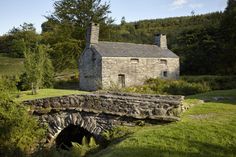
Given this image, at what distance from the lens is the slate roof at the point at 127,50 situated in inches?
1188

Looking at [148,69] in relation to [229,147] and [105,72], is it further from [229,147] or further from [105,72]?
[229,147]

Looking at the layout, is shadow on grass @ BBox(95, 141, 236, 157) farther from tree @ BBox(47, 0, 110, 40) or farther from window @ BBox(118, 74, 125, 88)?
tree @ BBox(47, 0, 110, 40)

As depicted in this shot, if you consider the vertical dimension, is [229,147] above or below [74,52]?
below

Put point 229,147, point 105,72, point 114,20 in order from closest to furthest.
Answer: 1. point 229,147
2. point 105,72
3. point 114,20

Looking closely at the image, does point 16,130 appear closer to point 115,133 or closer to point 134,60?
point 115,133

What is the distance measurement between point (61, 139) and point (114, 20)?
98.4 feet

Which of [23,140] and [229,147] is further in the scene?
[23,140]

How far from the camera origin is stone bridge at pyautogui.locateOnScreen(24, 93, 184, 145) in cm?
1198

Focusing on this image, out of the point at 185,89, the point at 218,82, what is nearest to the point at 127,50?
the point at 185,89

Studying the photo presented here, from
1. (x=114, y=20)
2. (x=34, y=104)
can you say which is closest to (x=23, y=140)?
(x=34, y=104)

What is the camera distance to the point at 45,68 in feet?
103

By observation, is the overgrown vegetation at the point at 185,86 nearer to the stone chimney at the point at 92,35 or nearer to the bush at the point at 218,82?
the bush at the point at 218,82

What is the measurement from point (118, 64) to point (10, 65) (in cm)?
2835

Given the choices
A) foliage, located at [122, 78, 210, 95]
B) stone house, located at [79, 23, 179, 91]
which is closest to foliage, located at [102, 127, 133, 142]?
foliage, located at [122, 78, 210, 95]
